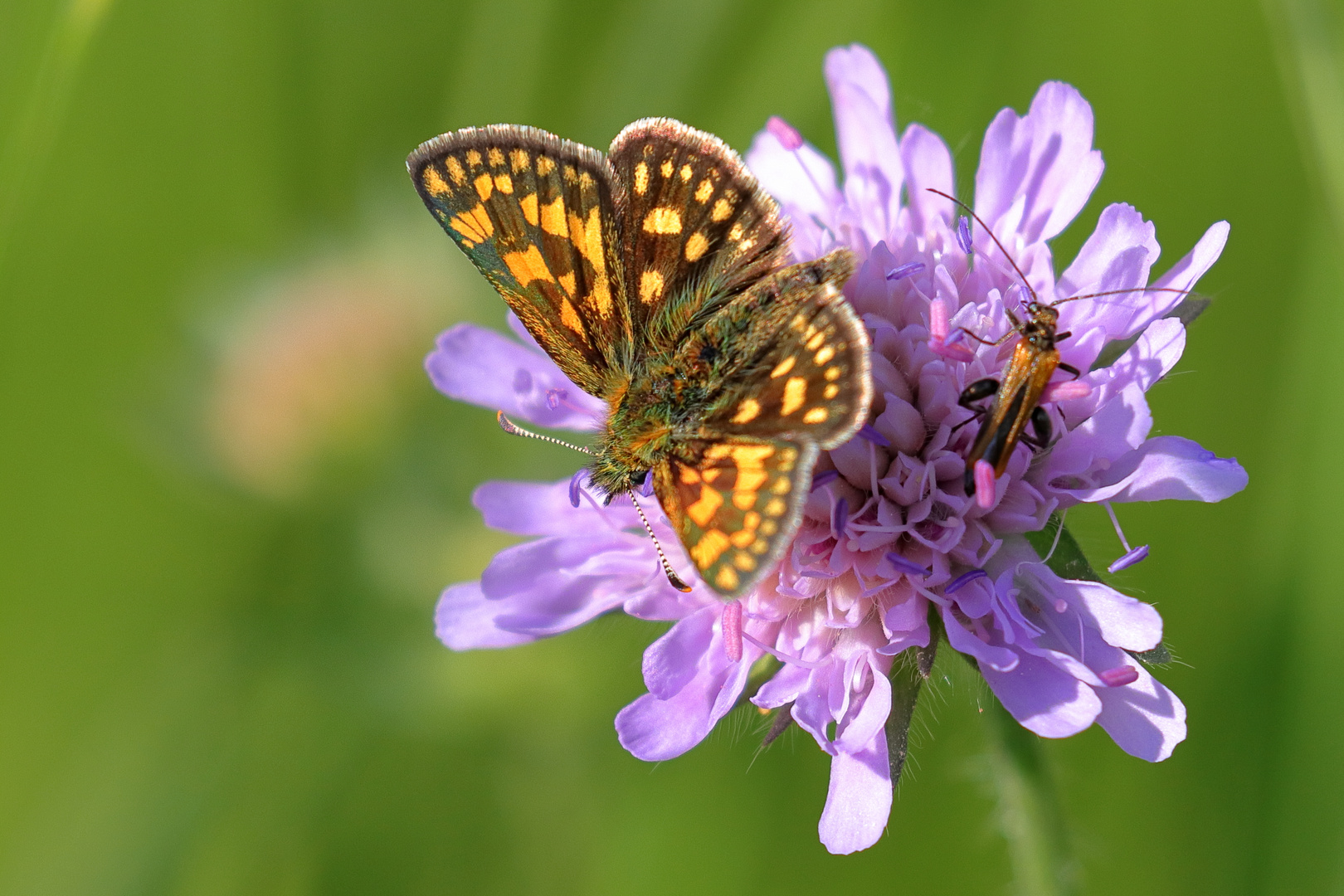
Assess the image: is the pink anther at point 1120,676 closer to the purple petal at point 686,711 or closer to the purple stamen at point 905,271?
the purple petal at point 686,711

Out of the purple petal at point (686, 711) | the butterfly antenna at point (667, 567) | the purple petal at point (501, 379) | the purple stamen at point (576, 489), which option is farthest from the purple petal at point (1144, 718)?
the purple petal at point (501, 379)

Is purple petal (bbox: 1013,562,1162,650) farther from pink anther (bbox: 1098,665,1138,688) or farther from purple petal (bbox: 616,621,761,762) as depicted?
purple petal (bbox: 616,621,761,762)

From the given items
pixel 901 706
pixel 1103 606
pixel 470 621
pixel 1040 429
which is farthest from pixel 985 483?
pixel 470 621

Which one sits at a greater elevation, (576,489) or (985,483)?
(576,489)

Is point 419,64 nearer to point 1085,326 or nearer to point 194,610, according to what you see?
point 194,610

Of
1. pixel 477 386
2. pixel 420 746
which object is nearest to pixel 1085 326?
pixel 477 386

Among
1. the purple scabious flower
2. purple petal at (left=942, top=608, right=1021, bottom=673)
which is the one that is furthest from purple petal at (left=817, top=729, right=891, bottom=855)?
purple petal at (left=942, top=608, right=1021, bottom=673)

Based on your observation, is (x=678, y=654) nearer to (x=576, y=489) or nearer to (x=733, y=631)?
(x=733, y=631)
